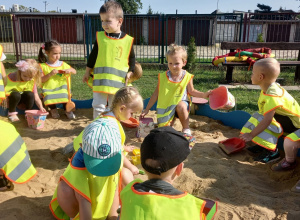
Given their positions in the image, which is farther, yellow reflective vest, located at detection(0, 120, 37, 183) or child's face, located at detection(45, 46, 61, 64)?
child's face, located at detection(45, 46, 61, 64)

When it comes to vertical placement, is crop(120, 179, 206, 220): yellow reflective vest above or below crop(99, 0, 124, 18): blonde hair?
below

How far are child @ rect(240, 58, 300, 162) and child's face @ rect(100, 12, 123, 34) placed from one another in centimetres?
175

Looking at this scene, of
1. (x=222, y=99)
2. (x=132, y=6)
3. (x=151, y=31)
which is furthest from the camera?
(x=132, y=6)

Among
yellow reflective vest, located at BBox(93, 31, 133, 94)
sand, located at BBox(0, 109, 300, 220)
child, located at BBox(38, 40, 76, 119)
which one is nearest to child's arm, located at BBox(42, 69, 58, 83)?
child, located at BBox(38, 40, 76, 119)

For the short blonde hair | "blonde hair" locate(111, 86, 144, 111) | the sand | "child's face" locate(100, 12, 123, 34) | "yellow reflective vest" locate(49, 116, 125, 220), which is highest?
"child's face" locate(100, 12, 123, 34)

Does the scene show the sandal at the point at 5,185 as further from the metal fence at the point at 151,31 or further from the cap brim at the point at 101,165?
the metal fence at the point at 151,31

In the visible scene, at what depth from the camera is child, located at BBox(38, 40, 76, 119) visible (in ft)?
15.7

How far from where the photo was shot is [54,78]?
16.1ft

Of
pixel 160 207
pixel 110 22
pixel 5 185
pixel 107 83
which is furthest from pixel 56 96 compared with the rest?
pixel 160 207

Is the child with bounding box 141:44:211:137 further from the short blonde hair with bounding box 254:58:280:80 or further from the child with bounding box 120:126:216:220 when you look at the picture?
the child with bounding box 120:126:216:220

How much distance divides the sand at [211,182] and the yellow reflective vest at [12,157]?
0.69ft

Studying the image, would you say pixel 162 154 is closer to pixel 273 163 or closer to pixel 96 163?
pixel 96 163

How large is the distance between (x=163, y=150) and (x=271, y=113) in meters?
2.19

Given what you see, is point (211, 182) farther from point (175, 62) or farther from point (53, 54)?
point (53, 54)
